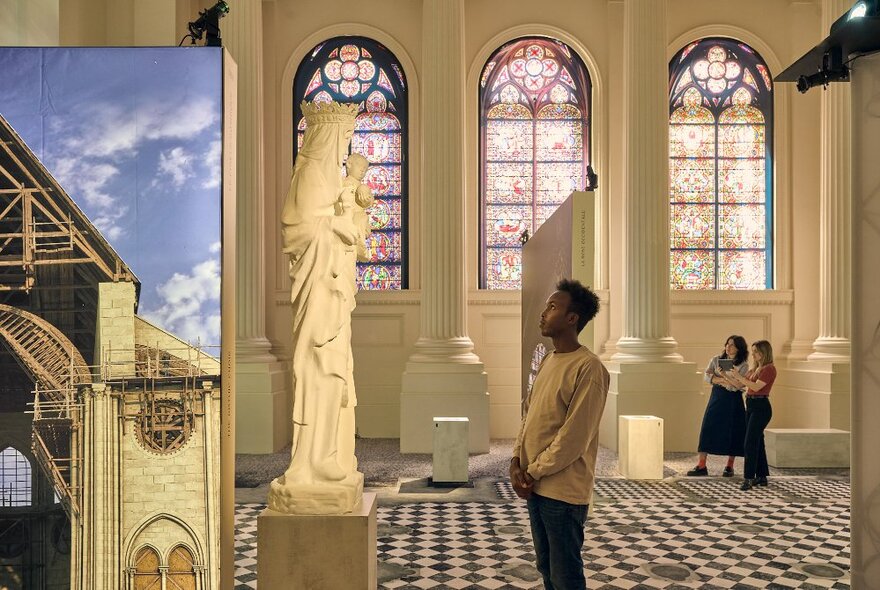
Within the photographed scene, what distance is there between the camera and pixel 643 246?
10.5 meters

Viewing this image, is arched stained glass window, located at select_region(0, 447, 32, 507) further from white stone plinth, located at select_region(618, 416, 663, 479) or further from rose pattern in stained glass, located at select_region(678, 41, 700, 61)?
rose pattern in stained glass, located at select_region(678, 41, 700, 61)

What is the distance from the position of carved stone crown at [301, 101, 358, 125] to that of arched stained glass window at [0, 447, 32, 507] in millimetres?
2200

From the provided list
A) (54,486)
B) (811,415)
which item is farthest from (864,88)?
(811,415)

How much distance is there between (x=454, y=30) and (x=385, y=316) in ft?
14.7

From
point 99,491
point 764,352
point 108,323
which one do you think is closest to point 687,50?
point 764,352

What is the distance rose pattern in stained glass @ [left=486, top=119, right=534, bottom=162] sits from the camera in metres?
12.3

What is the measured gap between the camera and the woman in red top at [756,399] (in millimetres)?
7454

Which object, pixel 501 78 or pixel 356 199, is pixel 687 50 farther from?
pixel 356 199

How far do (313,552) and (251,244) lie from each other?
23.8ft

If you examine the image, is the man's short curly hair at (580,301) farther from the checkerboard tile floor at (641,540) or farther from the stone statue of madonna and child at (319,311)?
the checkerboard tile floor at (641,540)

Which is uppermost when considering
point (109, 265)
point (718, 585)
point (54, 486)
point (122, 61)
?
point (122, 61)

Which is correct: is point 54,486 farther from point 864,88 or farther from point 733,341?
point 733,341

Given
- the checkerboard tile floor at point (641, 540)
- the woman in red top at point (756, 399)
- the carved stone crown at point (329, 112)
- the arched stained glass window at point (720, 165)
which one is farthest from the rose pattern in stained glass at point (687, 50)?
the carved stone crown at point (329, 112)

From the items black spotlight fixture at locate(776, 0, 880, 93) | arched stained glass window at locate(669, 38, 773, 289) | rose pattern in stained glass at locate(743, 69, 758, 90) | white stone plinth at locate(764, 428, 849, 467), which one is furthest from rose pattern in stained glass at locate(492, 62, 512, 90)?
black spotlight fixture at locate(776, 0, 880, 93)
